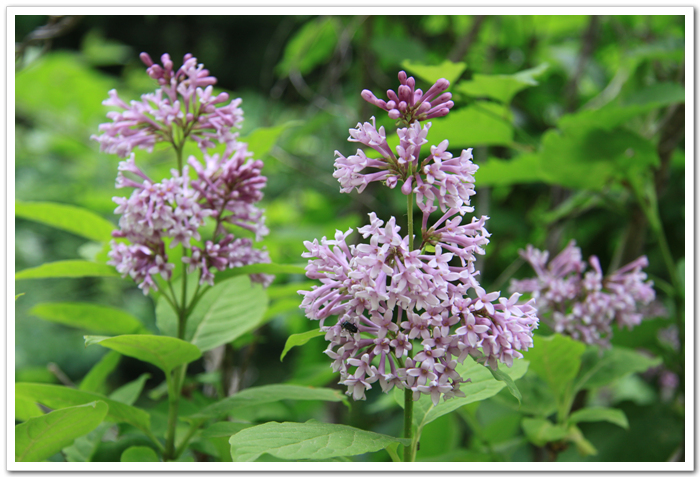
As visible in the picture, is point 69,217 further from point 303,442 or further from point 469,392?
point 469,392

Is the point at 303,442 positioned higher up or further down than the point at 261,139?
further down

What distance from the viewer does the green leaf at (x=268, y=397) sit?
932mm

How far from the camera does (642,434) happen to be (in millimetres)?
1387

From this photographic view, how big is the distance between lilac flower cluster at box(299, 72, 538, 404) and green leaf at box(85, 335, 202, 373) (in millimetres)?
297

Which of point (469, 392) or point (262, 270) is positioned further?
point (262, 270)

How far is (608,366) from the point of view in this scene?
121 centimetres

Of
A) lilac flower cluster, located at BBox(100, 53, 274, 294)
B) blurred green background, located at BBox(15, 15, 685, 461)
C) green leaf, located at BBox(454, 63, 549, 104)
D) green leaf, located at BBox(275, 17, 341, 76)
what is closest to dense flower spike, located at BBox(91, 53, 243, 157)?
lilac flower cluster, located at BBox(100, 53, 274, 294)

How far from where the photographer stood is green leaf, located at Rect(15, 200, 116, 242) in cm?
112

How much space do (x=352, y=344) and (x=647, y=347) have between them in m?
1.16

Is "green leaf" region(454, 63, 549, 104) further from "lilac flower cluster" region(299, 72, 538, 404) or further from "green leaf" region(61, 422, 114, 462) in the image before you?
"green leaf" region(61, 422, 114, 462)

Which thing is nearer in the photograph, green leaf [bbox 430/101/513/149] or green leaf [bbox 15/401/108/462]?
green leaf [bbox 15/401/108/462]

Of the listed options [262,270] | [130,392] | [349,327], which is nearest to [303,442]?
[349,327]

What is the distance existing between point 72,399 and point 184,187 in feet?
1.39
